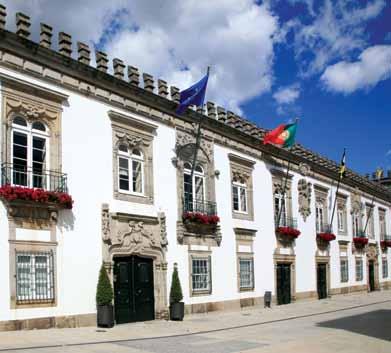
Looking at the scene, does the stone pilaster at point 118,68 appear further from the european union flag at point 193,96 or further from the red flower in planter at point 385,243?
the red flower in planter at point 385,243

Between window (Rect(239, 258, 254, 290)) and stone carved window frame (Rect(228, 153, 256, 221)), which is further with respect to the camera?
stone carved window frame (Rect(228, 153, 256, 221))

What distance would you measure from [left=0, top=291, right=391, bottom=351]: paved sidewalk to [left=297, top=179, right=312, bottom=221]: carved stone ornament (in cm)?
534

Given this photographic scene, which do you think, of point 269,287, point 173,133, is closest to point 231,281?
point 269,287

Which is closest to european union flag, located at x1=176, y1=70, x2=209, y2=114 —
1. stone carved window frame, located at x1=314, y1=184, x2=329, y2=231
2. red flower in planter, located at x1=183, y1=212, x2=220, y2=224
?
red flower in planter, located at x1=183, y1=212, x2=220, y2=224

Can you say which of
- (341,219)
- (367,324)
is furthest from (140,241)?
(341,219)

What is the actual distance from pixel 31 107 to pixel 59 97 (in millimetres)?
1085

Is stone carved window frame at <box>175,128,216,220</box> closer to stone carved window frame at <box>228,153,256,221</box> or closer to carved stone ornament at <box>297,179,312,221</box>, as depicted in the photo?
stone carved window frame at <box>228,153,256,221</box>

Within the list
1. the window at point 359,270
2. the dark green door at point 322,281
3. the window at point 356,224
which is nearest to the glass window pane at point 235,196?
the dark green door at point 322,281

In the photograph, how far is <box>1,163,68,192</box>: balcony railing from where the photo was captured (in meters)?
15.8

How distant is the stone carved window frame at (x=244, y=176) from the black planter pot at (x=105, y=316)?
9.09 m

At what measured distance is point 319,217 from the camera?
34.1 meters

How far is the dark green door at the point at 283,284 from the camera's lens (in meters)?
28.3

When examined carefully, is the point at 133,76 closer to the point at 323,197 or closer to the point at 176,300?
the point at 176,300

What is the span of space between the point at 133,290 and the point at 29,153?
600cm
